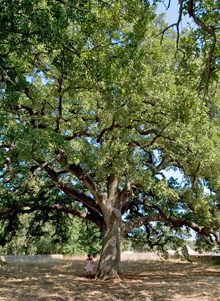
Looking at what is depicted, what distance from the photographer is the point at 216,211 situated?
11.9m

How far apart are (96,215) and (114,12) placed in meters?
8.87

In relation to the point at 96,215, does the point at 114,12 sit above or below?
above

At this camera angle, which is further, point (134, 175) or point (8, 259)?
point (8, 259)

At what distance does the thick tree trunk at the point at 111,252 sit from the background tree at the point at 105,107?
0.13 feet

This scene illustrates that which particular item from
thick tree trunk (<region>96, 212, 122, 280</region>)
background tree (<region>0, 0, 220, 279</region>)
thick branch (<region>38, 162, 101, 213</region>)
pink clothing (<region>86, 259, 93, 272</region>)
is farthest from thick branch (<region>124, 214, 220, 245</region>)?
pink clothing (<region>86, 259, 93, 272</region>)

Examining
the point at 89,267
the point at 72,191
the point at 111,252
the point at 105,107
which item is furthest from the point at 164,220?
the point at 105,107

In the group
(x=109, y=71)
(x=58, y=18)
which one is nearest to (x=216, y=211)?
(x=109, y=71)

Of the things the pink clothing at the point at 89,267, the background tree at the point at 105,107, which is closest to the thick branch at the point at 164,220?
the background tree at the point at 105,107

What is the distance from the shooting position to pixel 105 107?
28.4 ft

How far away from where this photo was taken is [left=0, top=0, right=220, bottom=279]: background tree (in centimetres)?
563

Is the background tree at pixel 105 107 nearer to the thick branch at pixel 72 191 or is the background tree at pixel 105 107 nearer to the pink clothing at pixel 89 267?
the thick branch at pixel 72 191

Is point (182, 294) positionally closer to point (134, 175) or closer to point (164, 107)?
point (134, 175)

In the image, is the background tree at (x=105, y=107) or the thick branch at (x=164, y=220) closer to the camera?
the background tree at (x=105, y=107)

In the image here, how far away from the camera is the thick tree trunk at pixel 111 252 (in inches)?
397
